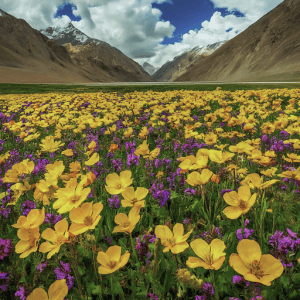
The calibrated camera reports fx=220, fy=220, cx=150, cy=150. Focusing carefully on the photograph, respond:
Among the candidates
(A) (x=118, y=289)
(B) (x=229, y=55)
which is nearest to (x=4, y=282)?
(A) (x=118, y=289)

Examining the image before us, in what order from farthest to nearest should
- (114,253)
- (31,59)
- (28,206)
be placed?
(31,59) < (28,206) < (114,253)

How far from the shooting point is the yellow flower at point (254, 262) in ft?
2.61

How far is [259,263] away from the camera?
32.8 inches

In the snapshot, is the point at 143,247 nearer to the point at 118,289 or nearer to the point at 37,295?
the point at 118,289

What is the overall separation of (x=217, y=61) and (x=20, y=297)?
4916 inches

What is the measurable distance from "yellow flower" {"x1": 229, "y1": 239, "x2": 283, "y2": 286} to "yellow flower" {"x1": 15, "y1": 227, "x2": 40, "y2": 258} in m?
0.90

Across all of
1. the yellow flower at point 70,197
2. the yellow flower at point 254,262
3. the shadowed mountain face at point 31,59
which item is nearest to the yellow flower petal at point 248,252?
the yellow flower at point 254,262

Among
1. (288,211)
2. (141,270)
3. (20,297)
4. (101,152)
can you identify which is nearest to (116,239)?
(141,270)

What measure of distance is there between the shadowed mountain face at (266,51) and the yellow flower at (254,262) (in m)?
69.4

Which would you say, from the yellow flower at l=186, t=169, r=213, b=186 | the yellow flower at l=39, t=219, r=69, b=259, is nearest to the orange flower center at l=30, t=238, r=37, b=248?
the yellow flower at l=39, t=219, r=69, b=259

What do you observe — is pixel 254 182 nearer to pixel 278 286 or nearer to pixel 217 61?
pixel 278 286

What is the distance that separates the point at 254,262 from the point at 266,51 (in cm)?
9949

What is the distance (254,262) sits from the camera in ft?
2.77

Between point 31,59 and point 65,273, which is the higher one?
point 31,59
